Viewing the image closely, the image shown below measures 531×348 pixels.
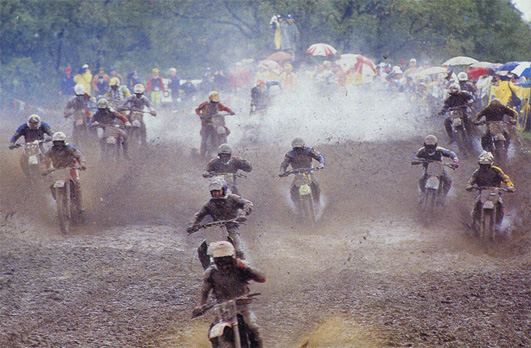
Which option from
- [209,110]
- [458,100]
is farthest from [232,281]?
[209,110]

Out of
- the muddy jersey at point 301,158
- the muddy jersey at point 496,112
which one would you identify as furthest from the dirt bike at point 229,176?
the muddy jersey at point 496,112

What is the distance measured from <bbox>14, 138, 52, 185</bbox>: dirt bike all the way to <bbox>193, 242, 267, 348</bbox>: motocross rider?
997 centimetres

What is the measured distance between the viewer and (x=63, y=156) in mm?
14320

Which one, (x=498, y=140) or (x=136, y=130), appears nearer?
(x=498, y=140)

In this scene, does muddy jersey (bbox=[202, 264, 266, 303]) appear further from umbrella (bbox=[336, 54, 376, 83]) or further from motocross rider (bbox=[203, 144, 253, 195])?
umbrella (bbox=[336, 54, 376, 83])

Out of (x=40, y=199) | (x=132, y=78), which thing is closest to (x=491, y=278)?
(x=40, y=199)

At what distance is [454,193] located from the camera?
16.6 metres

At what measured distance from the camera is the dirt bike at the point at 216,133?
20.2 meters

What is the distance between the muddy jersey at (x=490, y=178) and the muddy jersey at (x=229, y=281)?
707 centimetres

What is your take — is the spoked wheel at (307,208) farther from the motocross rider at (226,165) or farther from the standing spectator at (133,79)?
the standing spectator at (133,79)

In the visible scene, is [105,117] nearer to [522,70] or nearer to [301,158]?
[301,158]

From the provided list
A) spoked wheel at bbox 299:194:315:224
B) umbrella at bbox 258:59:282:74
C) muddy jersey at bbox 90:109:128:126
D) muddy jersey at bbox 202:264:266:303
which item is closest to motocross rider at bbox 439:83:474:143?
spoked wheel at bbox 299:194:315:224

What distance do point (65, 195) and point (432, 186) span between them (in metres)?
7.64

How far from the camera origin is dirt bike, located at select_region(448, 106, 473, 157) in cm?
1867
